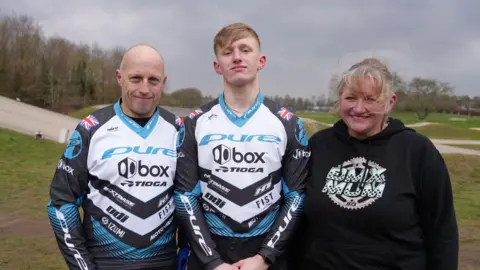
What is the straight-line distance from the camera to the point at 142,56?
3.20 m

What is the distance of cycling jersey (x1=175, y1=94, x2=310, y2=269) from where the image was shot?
3.06m

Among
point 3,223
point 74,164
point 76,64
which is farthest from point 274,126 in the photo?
point 76,64

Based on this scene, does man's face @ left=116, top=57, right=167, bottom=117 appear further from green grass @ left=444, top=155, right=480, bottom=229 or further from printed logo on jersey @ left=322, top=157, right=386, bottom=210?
green grass @ left=444, top=155, right=480, bottom=229

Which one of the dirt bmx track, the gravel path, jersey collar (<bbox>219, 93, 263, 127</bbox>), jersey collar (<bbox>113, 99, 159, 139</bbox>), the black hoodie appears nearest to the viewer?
the black hoodie

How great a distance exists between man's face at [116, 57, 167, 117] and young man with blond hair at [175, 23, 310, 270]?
14.7 inches

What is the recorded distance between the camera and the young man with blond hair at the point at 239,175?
3.06m

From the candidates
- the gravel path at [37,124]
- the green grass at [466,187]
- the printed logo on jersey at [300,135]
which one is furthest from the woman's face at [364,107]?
the gravel path at [37,124]

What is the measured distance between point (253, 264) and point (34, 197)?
31.4 ft

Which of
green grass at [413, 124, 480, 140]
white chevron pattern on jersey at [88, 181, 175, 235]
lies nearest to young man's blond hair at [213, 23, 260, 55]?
white chevron pattern on jersey at [88, 181, 175, 235]

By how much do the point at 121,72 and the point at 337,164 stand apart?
1745 millimetres

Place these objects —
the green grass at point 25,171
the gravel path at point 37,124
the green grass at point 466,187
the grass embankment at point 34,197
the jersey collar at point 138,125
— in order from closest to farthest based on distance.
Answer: the jersey collar at point 138,125 < the grass embankment at point 34,197 < the green grass at point 25,171 < the green grass at point 466,187 < the gravel path at point 37,124

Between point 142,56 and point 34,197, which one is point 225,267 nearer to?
point 142,56

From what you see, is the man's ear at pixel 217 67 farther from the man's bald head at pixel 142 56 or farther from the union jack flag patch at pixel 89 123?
the union jack flag patch at pixel 89 123

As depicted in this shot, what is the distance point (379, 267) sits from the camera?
273 centimetres
